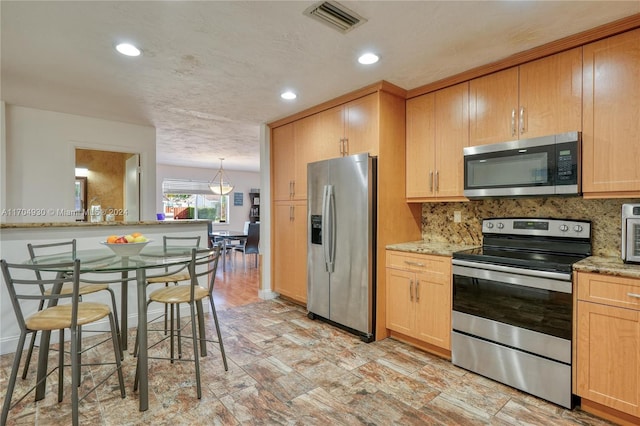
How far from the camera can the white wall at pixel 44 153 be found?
146 inches

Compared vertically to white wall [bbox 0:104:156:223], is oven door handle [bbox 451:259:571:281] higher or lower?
lower

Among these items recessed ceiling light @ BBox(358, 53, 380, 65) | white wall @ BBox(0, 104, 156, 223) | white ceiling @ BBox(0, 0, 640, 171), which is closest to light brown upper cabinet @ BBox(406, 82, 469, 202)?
white ceiling @ BBox(0, 0, 640, 171)

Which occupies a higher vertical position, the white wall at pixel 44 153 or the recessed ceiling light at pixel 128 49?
the recessed ceiling light at pixel 128 49

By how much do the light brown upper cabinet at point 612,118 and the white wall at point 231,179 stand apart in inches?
334

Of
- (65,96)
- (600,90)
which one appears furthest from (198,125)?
(600,90)

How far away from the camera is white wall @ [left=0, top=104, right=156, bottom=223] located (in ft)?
12.2

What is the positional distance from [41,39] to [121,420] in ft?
7.99

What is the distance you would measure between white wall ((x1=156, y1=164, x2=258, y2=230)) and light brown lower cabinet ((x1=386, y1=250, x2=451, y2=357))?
7.27 m

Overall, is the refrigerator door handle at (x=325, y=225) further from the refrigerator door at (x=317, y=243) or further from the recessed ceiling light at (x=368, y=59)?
the recessed ceiling light at (x=368, y=59)

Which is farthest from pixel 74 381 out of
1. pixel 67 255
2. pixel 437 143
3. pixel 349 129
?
pixel 437 143

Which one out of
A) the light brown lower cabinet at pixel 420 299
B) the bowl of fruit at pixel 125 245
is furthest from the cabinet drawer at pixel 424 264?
the bowl of fruit at pixel 125 245

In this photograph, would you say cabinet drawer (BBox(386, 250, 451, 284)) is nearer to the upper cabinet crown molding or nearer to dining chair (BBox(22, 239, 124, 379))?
the upper cabinet crown molding

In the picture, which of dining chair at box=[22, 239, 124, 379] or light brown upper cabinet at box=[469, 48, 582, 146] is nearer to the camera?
light brown upper cabinet at box=[469, 48, 582, 146]

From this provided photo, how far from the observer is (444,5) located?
1800mm
